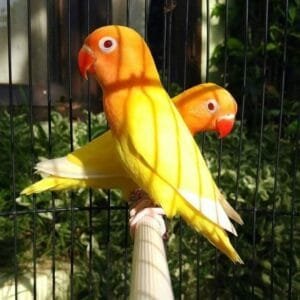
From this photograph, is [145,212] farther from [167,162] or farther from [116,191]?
[116,191]

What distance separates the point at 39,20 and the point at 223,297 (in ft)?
3.61

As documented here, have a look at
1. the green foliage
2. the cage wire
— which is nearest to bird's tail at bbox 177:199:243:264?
the cage wire

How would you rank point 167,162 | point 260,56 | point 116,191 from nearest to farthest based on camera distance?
1. point 167,162
2. point 116,191
3. point 260,56

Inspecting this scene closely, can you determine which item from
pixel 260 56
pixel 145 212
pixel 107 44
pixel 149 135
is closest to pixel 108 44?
pixel 107 44

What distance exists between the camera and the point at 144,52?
96 cm

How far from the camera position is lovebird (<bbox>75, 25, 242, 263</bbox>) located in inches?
35.7

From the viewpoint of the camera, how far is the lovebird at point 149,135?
906 mm

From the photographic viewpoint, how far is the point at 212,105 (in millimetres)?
1040

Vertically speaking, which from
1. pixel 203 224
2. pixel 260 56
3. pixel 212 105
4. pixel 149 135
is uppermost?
pixel 260 56

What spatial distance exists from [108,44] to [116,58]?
25 millimetres

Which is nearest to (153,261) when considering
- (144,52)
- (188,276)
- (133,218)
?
(133,218)

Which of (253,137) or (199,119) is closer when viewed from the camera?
(199,119)

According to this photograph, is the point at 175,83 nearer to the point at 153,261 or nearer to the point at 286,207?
the point at 286,207

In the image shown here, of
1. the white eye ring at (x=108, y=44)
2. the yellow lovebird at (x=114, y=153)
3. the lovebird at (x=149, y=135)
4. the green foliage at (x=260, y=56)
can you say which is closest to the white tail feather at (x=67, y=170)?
the yellow lovebird at (x=114, y=153)
